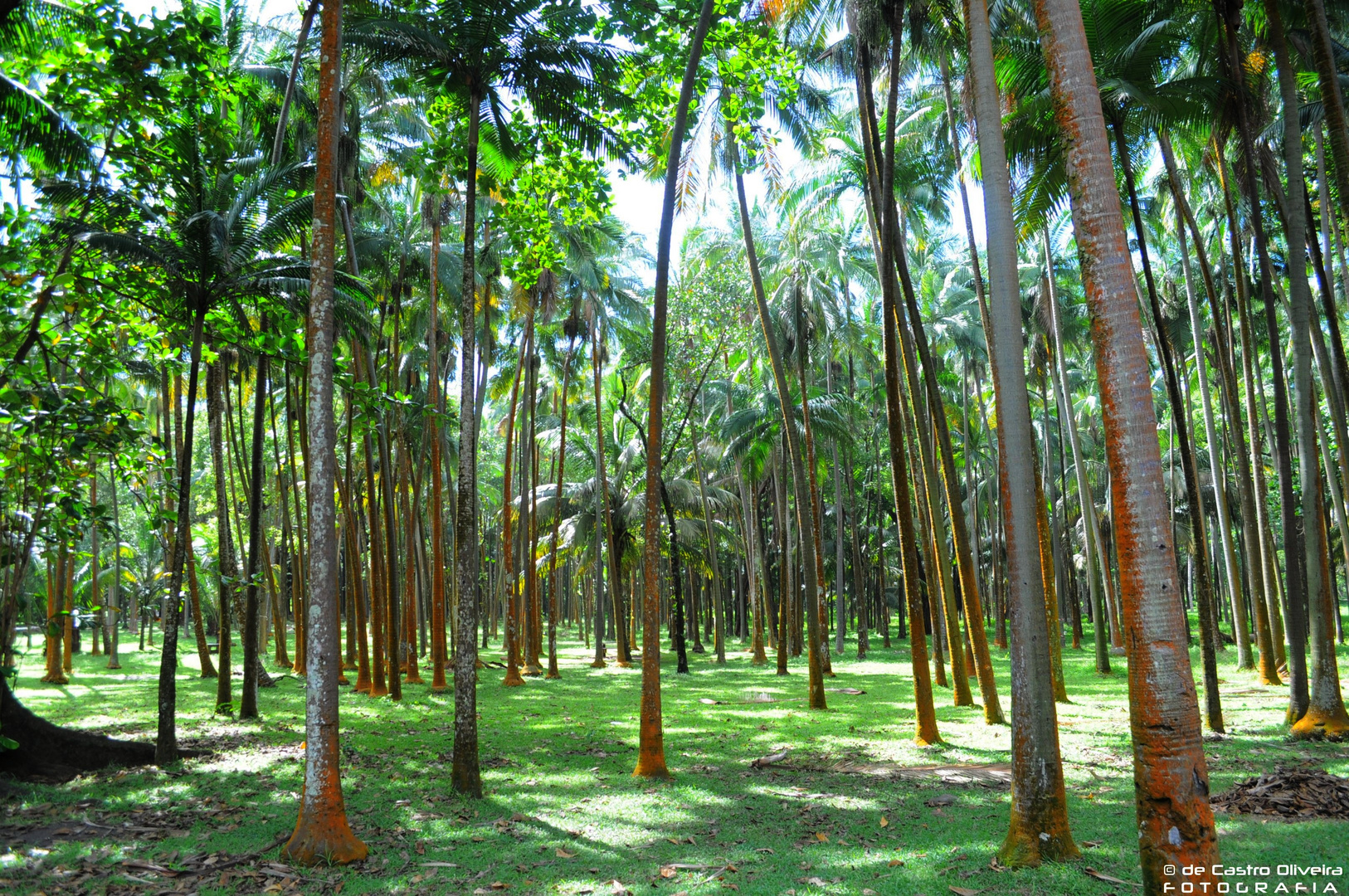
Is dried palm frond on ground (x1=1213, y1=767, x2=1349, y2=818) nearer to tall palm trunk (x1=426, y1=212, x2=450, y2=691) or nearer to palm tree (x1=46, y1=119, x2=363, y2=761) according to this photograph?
palm tree (x1=46, y1=119, x2=363, y2=761)

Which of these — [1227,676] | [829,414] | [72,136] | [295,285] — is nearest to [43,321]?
[72,136]

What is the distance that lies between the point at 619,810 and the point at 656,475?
3.96m

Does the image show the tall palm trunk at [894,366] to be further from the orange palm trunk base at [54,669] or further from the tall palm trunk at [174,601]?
the orange palm trunk base at [54,669]

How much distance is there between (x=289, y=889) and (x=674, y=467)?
25.8m

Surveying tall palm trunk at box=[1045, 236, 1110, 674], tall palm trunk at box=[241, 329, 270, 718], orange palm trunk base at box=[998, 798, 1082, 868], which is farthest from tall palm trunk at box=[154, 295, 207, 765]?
tall palm trunk at box=[1045, 236, 1110, 674]

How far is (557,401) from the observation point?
1435 inches

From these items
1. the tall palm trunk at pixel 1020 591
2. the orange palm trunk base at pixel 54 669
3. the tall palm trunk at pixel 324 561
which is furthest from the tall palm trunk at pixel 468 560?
the orange palm trunk base at pixel 54 669

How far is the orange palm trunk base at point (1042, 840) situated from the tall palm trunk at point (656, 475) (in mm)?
4490

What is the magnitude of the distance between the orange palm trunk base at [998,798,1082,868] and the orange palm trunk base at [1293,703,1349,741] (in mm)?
6750

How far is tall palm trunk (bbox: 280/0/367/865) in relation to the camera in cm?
689

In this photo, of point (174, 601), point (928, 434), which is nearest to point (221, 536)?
point (174, 601)

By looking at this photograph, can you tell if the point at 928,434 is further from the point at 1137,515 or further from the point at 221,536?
the point at 221,536

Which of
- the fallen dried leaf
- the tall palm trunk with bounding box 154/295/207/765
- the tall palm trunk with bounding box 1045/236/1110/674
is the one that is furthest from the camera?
the tall palm trunk with bounding box 1045/236/1110/674

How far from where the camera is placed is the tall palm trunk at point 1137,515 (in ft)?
14.1
